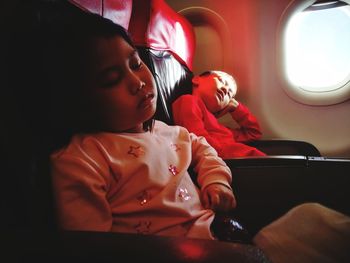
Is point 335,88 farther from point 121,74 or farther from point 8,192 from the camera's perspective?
point 8,192

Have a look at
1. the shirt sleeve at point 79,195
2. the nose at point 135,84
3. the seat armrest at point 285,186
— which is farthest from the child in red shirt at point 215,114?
the shirt sleeve at point 79,195

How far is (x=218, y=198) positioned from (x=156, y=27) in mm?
774

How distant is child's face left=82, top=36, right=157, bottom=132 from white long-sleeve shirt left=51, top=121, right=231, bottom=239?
0.15 feet

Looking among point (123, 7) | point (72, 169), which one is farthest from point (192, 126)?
point (72, 169)

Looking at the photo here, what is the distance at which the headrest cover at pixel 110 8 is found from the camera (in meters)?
0.67

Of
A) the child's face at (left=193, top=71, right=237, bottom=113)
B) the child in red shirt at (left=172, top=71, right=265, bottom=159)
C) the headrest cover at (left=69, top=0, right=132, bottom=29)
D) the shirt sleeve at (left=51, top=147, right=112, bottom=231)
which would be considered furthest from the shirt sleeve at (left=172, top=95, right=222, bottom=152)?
the shirt sleeve at (left=51, top=147, right=112, bottom=231)

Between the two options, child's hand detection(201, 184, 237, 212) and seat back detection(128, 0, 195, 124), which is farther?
seat back detection(128, 0, 195, 124)

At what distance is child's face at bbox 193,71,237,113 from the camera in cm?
133

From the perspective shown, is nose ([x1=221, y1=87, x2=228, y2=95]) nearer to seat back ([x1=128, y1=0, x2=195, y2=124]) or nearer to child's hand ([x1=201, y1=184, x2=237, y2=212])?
seat back ([x1=128, y1=0, x2=195, y2=124])

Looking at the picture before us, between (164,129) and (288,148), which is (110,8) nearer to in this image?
(164,129)

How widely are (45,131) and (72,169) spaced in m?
0.08

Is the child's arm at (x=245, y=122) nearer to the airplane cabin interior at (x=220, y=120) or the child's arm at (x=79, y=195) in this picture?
the airplane cabin interior at (x=220, y=120)

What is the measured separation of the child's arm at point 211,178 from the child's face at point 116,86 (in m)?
0.24

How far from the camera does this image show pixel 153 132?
0.77 m
